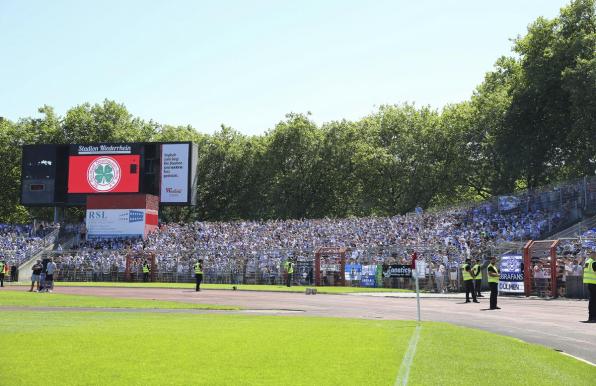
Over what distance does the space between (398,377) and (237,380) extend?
2.20 m

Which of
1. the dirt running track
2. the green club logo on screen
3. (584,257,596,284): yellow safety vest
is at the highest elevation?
the green club logo on screen

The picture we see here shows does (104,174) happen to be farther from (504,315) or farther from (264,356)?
(264,356)

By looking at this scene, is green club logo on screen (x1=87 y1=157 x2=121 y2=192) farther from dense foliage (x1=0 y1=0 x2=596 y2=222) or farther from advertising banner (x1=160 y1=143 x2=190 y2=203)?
dense foliage (x1=0 y1=0 x2=596 y2=222)

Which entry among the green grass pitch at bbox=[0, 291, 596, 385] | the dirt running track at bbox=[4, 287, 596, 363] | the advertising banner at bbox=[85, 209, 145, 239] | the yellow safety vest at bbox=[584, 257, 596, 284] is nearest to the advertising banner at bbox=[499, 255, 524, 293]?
the dirt running track at bbox=[4, 287, 596, 363]

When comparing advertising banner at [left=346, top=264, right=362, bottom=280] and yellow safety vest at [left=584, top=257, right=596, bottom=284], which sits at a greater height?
yellow safety vest at [left=584, top=257, right=596, bottom=284]

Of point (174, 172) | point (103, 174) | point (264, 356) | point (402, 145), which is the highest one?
point (402, 145)

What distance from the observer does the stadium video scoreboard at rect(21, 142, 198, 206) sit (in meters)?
63.9

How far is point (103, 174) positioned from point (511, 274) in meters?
44.2

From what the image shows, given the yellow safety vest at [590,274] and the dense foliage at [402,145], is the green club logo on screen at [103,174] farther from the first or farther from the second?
the yellow safety vest at [590,274]

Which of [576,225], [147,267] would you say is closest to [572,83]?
[576,225]

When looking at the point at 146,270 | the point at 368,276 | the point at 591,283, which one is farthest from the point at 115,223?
the point at 591,283

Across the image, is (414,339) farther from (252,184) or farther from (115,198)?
(252,184)

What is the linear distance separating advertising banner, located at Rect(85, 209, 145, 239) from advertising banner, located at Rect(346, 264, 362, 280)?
84.3 ft

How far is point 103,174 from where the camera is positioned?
214 ft
